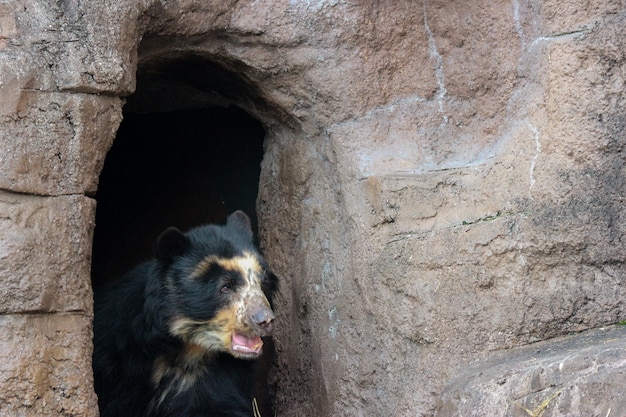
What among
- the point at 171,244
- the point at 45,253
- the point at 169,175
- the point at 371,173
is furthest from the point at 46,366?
the point at 169,175

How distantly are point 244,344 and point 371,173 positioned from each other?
1.30m

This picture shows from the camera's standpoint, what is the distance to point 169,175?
836 centimetres

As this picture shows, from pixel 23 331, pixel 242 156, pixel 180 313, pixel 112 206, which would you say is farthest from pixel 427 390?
pixel 112 206

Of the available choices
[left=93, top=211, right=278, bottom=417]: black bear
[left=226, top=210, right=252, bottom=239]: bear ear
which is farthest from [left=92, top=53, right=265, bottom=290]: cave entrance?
[left=93, top=211, right=278, bottom=417]: black bear

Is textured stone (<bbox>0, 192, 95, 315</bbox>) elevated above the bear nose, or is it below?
above

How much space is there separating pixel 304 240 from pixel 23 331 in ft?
7.86

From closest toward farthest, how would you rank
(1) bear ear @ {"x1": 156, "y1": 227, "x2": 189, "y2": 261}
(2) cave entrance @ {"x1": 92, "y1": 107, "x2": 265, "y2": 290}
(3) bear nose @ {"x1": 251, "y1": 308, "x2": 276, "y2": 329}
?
1. (3) bear nose @ {"x1": 251, "y1": 308, "x2": 276, "y2": 329}
2. (1) bear ear @ {"x1": 156, "y1": 227, "x2": 189, "y2": 261}
3. (2) cave entrance @ {"x1": 92, "y1": 107, "x2": 265, "y2": 290}

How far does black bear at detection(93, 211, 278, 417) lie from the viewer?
17.6 ft

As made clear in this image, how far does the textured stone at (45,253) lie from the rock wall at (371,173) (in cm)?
1

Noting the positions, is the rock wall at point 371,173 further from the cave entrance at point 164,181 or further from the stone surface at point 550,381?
the cave entrance at point 164,181

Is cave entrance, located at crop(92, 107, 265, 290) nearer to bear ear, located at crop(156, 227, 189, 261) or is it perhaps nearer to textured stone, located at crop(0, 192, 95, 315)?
bear ear, located at crop(156, 227, 189, 261)

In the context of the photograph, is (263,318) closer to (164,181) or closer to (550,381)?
(550,381)

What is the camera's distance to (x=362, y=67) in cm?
578

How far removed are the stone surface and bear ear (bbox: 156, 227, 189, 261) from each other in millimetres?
1788
